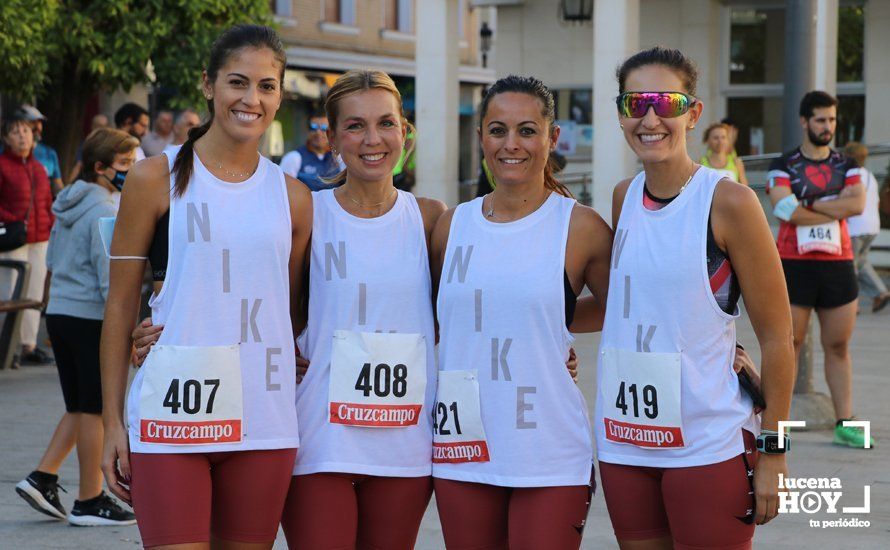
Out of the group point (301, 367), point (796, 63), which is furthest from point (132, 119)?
point (301, 367)

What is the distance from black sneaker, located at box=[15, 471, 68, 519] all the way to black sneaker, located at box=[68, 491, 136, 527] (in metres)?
0.09

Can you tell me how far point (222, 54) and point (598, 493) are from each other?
3.79 m

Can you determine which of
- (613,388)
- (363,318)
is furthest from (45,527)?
(613,388)

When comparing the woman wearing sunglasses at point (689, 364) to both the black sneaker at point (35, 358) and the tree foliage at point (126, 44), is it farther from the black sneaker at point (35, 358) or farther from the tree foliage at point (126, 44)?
the tree foliage at point (126, 44)

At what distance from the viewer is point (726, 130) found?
42.2ft

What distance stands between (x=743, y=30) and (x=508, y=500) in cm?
1866

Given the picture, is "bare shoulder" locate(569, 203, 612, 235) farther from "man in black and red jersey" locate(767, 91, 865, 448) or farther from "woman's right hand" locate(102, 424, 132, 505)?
"man in black and red jersey" locate(767, 91, 865, 448)

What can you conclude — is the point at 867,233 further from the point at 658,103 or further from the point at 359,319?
the point at 359,319

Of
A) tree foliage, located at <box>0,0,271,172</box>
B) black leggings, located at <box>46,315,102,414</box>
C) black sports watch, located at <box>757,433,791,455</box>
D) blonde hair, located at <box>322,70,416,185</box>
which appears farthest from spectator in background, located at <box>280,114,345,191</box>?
black sports watch, located at <box>757,433,791,455</box>

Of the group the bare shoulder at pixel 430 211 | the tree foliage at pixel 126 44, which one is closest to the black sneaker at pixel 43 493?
the bare shoulder at pixel 430 211

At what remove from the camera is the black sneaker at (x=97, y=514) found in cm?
649

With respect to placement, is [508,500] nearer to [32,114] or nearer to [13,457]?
[13,457]

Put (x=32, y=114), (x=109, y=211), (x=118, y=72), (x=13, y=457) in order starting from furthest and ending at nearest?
(x=118, y=72), (x=32, y=114), (x=13, y=457), (x=109, y=211)

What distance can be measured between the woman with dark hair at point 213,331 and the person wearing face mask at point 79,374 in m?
2.52
